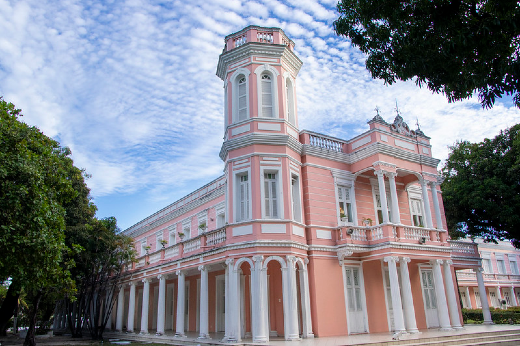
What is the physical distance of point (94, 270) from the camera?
2056 centimetres

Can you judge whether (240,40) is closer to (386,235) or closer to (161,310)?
(386,235)

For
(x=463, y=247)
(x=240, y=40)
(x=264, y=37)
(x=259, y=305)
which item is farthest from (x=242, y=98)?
(x=463, y=247)

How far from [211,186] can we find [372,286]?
9.76 m

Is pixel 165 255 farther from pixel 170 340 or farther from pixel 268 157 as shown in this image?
pixel 268 157

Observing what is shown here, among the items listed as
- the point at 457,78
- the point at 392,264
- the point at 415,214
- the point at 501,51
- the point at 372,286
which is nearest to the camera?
the point at 501,51

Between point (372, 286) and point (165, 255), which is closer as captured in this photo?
point (372, 286)

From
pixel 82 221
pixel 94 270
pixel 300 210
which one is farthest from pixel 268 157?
pixel 94 270

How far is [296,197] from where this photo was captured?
49.8ft

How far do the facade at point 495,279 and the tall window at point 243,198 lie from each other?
23.8m

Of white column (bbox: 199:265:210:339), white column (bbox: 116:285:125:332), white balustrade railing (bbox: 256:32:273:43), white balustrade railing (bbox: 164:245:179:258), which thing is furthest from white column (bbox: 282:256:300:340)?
white column (bbox: 116:285:125:332)

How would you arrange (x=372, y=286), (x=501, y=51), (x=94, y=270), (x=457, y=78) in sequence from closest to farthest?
1. (x=501, y=51)
2. (x=457, y=78)
3. (x=372, y=286)
4. (x=94, y=270)

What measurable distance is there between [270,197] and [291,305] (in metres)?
3.72

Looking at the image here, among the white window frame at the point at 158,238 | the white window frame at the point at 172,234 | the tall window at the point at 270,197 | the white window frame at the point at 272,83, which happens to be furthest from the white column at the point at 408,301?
the white window frame at the point at 158,238

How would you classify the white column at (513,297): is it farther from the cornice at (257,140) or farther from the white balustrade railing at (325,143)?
the cornice at (257,140)
